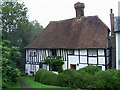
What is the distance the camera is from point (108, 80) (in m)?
14.1

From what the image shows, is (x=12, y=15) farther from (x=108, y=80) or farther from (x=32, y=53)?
(x=108, y=80)

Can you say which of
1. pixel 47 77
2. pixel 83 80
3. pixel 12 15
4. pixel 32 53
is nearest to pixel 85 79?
pixel 83 80

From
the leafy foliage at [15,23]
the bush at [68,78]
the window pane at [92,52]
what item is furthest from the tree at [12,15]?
the bush at [68,78]

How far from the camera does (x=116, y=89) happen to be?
1399cm

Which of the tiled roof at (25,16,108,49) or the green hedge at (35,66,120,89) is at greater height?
the tiled roof at (25,16,108,49)

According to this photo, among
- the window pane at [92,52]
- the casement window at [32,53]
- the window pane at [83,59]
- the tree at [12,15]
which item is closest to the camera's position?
the window pane at [92,52]

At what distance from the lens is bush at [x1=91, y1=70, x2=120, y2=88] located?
1381 centimetres

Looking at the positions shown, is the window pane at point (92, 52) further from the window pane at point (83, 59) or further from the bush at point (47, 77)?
the bush at point (47, 77)

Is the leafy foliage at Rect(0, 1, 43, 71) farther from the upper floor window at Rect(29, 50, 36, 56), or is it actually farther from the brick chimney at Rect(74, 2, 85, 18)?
the brick chimney at Rect(74, 2, 85, 18)

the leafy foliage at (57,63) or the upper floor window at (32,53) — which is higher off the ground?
the upper floor window at (32,53)

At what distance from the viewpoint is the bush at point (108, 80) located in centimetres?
1381

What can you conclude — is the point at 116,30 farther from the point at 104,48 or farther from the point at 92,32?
the point at 92,32

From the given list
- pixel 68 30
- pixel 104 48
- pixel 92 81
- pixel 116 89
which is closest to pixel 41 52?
pixel 68 30

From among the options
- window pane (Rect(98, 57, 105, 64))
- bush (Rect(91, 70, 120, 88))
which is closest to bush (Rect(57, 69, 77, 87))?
bush (Rect(91, 70, 120, 88))
